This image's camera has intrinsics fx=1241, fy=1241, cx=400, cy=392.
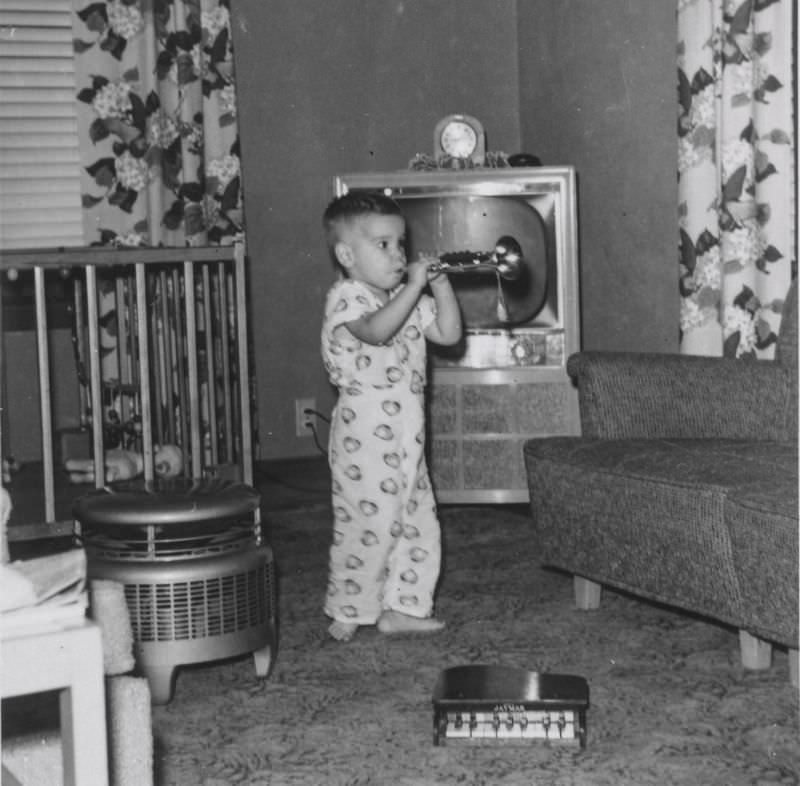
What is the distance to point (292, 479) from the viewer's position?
459 cm

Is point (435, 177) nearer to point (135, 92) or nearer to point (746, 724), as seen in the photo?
point (135, 92)

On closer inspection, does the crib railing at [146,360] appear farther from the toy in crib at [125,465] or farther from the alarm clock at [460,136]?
the alarm clock at [460,136]

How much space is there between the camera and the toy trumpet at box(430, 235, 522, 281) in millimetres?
2561

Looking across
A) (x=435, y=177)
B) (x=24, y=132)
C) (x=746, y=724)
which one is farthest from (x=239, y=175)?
(x=746, y=724)

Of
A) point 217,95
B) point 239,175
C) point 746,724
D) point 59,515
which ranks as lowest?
point 746,724

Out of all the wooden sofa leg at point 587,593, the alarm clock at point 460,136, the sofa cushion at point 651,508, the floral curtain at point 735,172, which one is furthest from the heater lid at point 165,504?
the alarm clock at point 460,136

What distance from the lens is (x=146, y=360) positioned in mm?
2715

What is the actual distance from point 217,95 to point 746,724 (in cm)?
322

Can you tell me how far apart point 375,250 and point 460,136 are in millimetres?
1592

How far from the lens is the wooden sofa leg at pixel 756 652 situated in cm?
232

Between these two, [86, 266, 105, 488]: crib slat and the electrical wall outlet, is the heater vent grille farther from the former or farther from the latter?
the electrical wall outlet

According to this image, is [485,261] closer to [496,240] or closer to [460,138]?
[496,240]

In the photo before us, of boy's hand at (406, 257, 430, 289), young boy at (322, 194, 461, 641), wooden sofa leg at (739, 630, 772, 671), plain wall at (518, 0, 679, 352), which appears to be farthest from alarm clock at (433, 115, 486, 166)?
wooden sofa leg at (739, 630, 772, 671)

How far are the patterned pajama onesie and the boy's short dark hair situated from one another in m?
0.13
